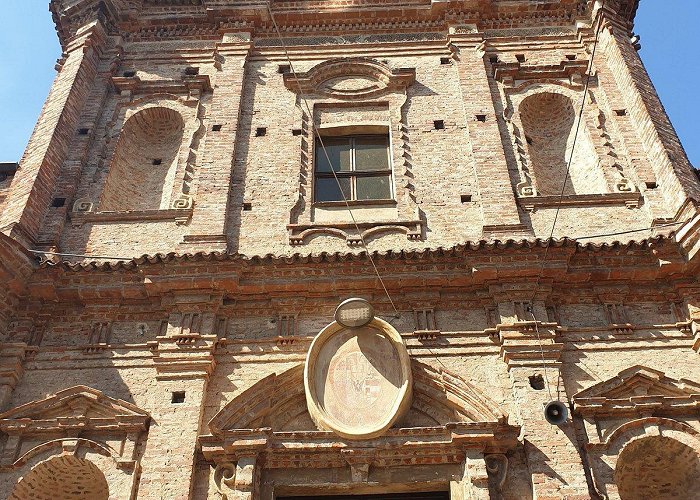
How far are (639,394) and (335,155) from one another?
6.07 meters

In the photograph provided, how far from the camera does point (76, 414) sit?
28.8 feet

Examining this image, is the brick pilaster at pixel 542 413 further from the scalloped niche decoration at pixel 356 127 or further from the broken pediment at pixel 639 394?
the scalloped niche decoration at pixel 356 127

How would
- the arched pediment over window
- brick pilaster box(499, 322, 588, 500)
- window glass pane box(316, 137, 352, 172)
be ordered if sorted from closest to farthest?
brick pilaster box(499, 322, 588, 500) → window glass pane box(316, 137, 352, 172) → the arched pediment over window

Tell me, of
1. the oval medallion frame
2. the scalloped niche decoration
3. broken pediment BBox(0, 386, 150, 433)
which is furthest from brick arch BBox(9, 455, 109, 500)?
the scalloped niche decoration

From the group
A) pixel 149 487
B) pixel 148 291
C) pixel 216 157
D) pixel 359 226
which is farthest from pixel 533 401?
pixel 216 157

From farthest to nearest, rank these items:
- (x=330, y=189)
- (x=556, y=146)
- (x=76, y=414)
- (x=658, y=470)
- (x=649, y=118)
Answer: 1. (x=556, y=146)
2. (x=330, y=189)
3. (x=649, y=118)
4. (x=76, y=414)
5. (x=658, y=470)

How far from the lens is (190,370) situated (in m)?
8.98

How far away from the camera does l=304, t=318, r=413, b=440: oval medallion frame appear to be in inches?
332

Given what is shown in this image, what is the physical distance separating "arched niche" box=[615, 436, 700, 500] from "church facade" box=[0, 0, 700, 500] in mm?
28

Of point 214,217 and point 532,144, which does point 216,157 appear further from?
point 532,144

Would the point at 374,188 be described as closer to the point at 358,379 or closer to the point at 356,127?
the point at 356,127

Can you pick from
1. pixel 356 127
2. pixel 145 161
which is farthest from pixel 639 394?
pixel 145 161

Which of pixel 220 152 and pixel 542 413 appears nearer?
pixel 542 413

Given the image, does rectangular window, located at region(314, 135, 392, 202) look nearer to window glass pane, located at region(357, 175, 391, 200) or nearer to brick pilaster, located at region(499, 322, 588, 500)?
window glass pane, located at region(357, 175, 391, 200)
